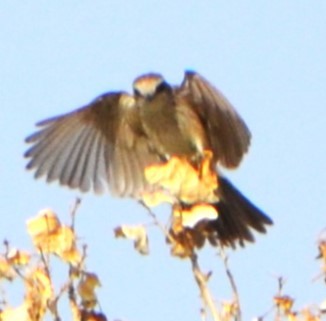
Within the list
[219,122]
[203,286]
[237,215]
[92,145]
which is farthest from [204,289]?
[92,145]

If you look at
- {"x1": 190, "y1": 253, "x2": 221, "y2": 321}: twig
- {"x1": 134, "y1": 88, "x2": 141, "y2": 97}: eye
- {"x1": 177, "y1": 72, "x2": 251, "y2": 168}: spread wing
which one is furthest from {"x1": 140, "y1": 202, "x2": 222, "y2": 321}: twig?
{"x1": 134, "y1": 88, "x2": 141, "y2": 97}: eye

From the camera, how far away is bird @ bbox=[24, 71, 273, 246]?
6133 millimetres

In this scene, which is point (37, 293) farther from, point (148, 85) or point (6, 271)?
point (148, 85)

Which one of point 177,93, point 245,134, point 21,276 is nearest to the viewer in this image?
point 21,276

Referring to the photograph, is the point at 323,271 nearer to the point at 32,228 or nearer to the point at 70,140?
the point at 32,228

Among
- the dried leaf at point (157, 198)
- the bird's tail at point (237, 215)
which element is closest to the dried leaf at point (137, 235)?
the dried leaf at point (157, 198)

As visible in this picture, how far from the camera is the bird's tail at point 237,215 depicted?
6449 millimetres

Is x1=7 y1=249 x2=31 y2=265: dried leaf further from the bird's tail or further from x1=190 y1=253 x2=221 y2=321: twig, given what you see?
the bird's tail

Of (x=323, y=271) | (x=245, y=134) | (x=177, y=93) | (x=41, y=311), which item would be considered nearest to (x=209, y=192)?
(x=323, y=271)

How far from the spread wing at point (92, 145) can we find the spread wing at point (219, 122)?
0.60 meters

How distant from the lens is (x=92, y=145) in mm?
7137

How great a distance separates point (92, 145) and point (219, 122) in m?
1.22

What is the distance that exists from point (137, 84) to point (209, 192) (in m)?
3.03

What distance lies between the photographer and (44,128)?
7.11 metres
